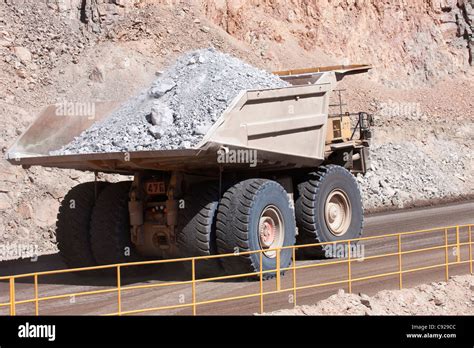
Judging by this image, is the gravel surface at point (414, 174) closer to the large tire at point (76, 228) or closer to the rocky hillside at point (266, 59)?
the rocky hillside at point (266, 59)

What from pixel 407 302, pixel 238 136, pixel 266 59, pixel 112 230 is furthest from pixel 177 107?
pixel 266 59

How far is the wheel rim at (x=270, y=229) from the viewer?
1441 cm

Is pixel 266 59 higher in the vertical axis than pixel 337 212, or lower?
higher

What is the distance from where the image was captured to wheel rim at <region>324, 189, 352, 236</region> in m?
16.5

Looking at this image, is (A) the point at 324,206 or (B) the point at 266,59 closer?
(A) the point at 324,206

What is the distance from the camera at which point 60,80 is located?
29672mm

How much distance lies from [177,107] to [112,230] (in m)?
2.43

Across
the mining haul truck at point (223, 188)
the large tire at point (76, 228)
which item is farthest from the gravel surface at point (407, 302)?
the large tire at point (76, 228)

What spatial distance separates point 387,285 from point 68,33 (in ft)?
69.2

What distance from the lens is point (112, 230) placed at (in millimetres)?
14992

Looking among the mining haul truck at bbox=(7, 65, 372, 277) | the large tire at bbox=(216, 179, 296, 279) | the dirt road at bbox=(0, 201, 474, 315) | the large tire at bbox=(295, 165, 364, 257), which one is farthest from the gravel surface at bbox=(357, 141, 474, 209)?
the large tire at bbox=(216, 179, 296, 279)

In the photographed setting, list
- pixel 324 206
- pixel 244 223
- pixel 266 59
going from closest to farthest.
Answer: pixel 244 223, pixel 324 206, pixel 266 59

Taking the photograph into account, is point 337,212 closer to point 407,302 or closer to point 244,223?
point 244,223

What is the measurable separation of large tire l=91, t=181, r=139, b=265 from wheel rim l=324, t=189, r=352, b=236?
12.0ft
